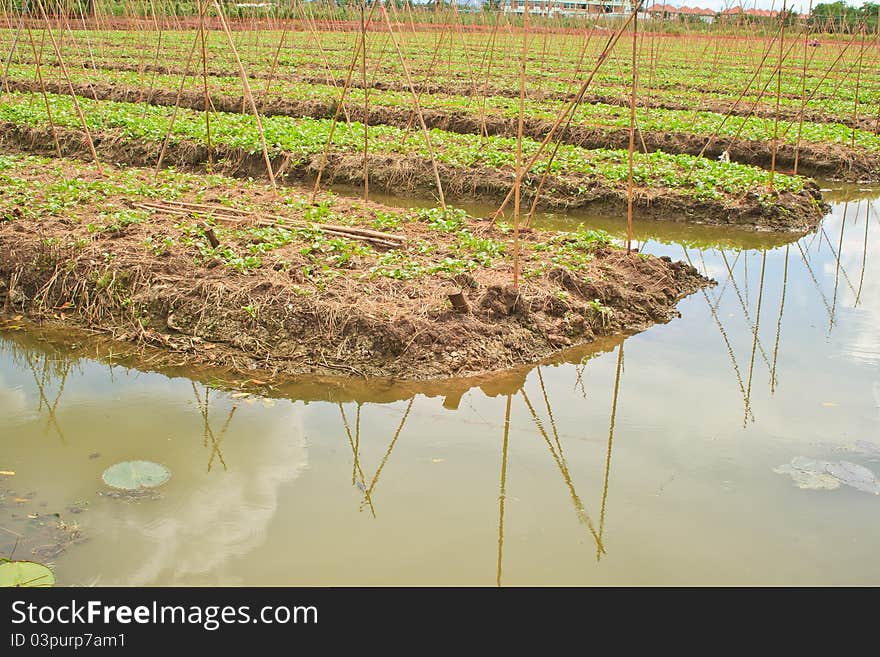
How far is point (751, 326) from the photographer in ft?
20.9

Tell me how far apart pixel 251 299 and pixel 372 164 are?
539 cm

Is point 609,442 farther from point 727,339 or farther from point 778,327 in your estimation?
point 778,327

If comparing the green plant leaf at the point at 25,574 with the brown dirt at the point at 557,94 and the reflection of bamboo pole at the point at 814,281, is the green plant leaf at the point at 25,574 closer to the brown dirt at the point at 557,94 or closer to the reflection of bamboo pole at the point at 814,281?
the reflection of bamboo pole at the point at 814,281

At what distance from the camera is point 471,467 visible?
13.7ft

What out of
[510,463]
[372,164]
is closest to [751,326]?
[510,463]

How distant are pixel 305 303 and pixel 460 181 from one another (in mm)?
5091

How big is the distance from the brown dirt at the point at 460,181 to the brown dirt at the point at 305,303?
2.88 m

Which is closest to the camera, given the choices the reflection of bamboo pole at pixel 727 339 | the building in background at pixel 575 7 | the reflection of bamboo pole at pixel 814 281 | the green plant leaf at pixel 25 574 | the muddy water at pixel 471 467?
the green plant leaf at pixel 25 574

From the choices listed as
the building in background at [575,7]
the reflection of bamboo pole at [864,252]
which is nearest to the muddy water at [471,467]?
the reflection of bamboo pole at [864,252]

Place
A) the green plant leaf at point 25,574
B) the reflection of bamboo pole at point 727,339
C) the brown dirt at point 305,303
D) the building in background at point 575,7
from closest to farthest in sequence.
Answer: the green plant leaf at point 25,574 < the reflection of bamboo pole at point 727,339 < the brown dirt at point 305,303 < the building in background at point 575,7

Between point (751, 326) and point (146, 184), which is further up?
point (146, 184)

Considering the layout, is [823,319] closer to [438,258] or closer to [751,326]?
[751,326]

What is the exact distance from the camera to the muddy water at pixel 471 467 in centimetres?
341

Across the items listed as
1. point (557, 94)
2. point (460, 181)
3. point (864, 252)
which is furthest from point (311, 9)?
point (864, 252)
